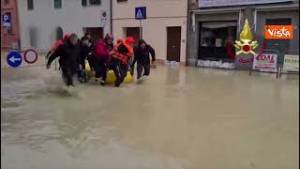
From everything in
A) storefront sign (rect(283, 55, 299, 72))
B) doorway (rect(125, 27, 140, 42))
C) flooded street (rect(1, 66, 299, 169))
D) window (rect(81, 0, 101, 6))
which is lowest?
flooded street (rect(1, 66, 299, 169))

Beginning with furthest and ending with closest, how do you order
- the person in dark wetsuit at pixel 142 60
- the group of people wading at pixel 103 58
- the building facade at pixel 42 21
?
the person in dark wetsuit at pixel 142 60, the group of people wading at pixel 103 58, the building facade at pixel 42 21

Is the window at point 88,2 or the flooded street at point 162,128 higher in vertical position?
the window at point 88,2

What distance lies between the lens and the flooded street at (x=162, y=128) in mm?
3139

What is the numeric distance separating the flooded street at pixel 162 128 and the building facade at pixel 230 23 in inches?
8.7

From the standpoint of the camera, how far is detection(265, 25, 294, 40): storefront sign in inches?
48.6

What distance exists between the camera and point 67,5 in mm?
2275

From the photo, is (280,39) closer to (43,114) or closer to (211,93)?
(43,114)

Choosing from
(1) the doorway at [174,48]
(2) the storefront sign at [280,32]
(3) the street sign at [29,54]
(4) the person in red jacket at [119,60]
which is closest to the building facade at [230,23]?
(2) the storefront sign at [280,32]

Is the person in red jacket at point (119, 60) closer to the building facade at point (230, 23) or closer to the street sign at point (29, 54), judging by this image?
the building facade at point (230, 23)

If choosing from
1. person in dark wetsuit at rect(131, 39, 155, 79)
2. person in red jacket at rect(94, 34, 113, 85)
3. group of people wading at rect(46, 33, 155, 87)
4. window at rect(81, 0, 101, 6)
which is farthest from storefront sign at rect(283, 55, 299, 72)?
person in dark wetsuit at rect(131, 39, 155, 79)

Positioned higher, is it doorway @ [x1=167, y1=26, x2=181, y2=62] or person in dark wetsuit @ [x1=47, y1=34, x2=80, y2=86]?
doorway @ [x1=167, y1=26, x2=181, y2=62]

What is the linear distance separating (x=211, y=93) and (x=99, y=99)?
1.73 m

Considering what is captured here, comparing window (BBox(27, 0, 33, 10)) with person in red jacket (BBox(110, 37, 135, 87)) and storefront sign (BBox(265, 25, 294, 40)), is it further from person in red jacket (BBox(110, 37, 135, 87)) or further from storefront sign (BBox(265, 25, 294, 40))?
person in red jacket (BBox(110, 37, 135, 87))

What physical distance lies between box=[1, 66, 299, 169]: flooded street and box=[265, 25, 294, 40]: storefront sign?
0.51ft
